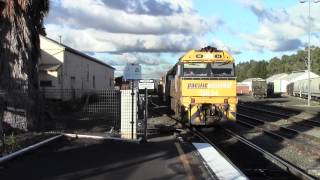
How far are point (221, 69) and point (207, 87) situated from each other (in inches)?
41.7

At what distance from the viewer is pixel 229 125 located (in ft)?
98.7

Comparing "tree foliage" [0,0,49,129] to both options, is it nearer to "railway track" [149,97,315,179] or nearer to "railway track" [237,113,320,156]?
"railway track" [149,97,315,179]

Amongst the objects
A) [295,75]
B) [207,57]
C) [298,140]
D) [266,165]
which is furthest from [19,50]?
[295,75]

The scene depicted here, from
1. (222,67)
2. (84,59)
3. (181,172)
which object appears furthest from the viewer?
(84,59)

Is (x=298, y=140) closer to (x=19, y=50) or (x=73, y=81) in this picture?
(x=19, y=50)

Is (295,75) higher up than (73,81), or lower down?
higher up

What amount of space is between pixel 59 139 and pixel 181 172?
5.80 meters

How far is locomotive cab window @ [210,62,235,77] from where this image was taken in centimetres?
2644

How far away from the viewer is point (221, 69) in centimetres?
2653

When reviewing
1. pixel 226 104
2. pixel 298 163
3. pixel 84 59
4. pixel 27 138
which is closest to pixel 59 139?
pixel 27 138

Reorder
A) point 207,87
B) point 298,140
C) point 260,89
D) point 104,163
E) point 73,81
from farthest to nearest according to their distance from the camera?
point 260,89 → point 73,81 → point 207,87 → point 298,140 → point 104,163

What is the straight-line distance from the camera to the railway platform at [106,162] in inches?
435

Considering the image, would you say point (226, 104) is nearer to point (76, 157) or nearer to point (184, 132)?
point (184, 132)

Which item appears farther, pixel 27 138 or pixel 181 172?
pixel 27 138
